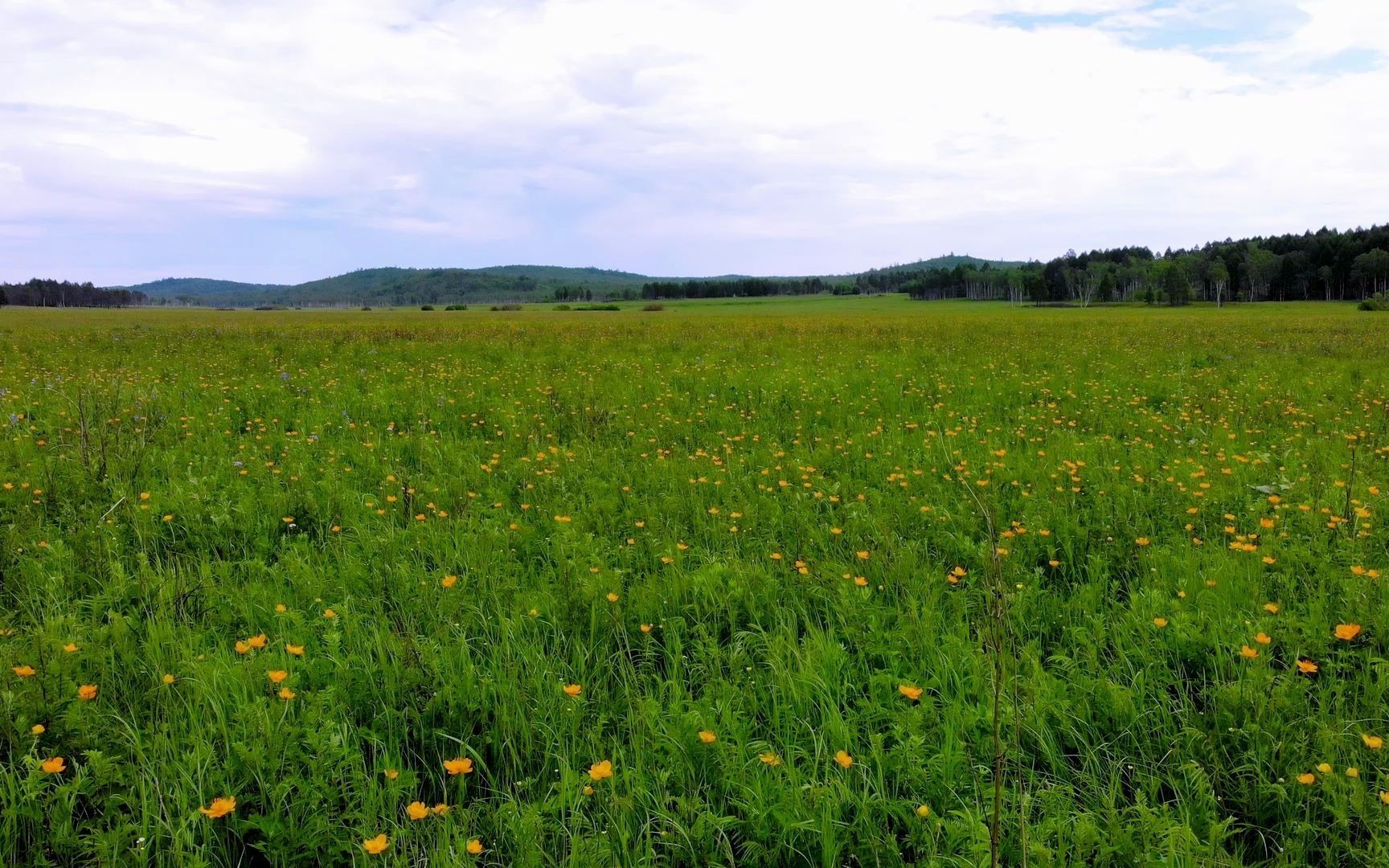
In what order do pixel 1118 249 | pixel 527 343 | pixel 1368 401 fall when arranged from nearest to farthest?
pixel 1368 401
pixel 527 343
pixel 1118 249

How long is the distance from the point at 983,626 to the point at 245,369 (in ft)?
46.3

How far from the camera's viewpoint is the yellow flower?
215 centimetres

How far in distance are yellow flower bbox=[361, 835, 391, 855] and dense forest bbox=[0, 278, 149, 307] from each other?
511 ft

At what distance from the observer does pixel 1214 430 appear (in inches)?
305

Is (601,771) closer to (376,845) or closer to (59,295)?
(376,845)

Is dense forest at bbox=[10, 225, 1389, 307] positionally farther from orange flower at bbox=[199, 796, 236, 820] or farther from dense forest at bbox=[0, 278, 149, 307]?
orange flower at bbox=[199, 796, 236, 820]

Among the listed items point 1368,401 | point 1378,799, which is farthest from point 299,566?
point 1368,401

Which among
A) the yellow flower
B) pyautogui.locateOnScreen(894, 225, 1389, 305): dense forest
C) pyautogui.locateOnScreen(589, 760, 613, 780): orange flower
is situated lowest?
the yellow flower

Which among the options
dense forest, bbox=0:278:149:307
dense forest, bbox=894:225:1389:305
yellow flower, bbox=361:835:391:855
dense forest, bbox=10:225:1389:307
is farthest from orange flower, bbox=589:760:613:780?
dense forest, bbox=0:278:149:307

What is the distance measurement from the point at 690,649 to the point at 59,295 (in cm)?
18135

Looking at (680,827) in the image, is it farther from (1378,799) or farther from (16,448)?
(16,448)

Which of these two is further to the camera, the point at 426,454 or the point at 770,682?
the point at 426,454

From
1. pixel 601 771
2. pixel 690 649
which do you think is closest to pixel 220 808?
pixel 601 771

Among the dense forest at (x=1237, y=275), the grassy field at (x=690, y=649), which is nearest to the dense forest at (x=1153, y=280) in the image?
the dense forest at (x=1237, y=275)
